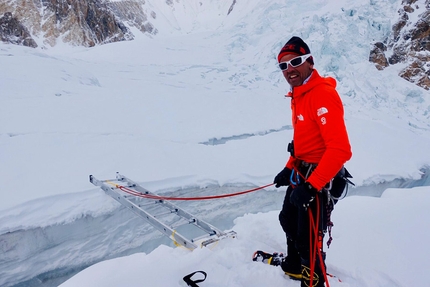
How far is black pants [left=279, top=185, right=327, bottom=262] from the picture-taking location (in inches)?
66.7

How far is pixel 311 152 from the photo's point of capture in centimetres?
175

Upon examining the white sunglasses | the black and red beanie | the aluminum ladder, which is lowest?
the aluminum ladder

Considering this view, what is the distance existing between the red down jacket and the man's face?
0.03 m

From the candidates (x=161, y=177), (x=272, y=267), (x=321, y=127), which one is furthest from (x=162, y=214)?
(x=321, y=127)

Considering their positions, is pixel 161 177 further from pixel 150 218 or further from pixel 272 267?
pixel 272 267

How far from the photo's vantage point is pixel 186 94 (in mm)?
7793

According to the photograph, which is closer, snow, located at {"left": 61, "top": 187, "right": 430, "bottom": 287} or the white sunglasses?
the white sunglasses

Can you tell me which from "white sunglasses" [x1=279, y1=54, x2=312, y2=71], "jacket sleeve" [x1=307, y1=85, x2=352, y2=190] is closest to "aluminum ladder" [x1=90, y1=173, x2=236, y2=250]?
"jacket sleeve" [x1=307, y1=85, x2=352, y2=190]

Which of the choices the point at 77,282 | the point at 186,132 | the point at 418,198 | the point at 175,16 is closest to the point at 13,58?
the point at 186,132

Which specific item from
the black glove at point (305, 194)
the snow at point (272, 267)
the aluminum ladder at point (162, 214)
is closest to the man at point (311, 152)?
the black glove at point (305, 194)

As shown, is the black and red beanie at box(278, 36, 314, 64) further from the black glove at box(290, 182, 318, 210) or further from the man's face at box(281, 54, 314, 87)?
the black glove at box(290, 182, 318, 210)

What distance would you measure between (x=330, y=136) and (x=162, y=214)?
1560 millimetres

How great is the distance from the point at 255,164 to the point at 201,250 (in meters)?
2.55

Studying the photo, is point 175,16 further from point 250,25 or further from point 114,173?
point 114,173
